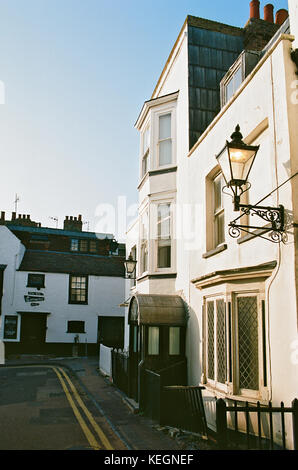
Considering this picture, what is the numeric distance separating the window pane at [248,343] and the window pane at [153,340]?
164 inches

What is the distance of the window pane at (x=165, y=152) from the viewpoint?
47.2 ft

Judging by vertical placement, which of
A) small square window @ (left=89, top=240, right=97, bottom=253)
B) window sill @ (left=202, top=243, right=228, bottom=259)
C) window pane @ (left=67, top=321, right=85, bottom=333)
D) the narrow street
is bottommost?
the narrow street

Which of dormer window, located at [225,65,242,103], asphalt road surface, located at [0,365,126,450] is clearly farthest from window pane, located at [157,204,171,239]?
asphalt road surface, located at [0,365,126,450]

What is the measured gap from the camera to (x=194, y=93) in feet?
43.6

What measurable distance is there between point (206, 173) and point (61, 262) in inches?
947

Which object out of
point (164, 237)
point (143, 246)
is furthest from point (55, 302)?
point (164, 237)

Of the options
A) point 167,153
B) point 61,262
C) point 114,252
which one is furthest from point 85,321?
point 167,153

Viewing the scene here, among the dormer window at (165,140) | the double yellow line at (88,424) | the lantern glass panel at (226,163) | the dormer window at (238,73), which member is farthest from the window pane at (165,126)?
the double yellow line at (88,424)

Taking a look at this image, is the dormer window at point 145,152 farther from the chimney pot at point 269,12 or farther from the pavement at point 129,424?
the pavement at point 129,424

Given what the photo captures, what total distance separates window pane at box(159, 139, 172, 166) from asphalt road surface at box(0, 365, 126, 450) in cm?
820

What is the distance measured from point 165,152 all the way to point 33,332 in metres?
20.9

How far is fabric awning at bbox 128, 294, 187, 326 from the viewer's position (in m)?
11.6

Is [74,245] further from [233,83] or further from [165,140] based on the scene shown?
[233,83]

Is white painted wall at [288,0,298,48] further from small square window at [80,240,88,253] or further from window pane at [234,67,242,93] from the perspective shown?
small square window at [80,240,88,253]
